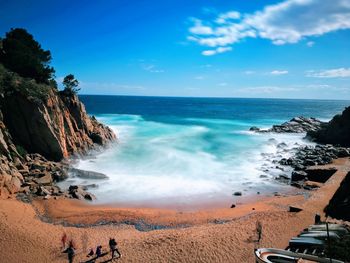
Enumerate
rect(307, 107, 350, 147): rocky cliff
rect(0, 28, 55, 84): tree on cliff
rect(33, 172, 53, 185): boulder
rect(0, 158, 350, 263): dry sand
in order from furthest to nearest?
rect(307, 107, 350, 147): rocky cliff
rect(0, 28, 55, 84): tree on cliff
rect(33, 172, 53, 185): boulder
rect(0, 158, 350, 263): dry sand

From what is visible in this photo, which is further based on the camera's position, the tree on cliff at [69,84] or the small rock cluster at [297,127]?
the small rock cluster at [297,127]

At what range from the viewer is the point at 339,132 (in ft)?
171

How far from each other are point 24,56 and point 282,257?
120 feet

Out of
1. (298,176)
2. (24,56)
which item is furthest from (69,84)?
(298,176)

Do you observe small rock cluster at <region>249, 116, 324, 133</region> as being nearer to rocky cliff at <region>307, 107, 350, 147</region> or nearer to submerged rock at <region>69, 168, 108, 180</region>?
rocky cliff at <region>307, 107, 350, 147</region>

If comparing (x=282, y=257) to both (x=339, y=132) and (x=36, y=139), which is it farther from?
(x=339, y=132)

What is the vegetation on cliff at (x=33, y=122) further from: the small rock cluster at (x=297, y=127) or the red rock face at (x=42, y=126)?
the small rock cluster at (x=297, y=127)

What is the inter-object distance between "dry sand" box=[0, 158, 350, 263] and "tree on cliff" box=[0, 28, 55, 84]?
20.5m

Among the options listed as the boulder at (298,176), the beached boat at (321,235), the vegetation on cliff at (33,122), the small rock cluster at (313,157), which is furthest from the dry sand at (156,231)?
the small rock cluster at (313,157)

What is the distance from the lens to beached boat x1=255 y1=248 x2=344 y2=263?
1513 cm

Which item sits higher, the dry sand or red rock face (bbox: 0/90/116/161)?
red rock face (bbox: 0/90/116/161)

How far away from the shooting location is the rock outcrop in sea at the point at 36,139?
89.1 feet

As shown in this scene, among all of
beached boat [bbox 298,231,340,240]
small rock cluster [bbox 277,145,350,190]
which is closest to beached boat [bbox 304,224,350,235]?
beached boat [bbox 298,231,340,240]

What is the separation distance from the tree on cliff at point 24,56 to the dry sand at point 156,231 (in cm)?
2050
